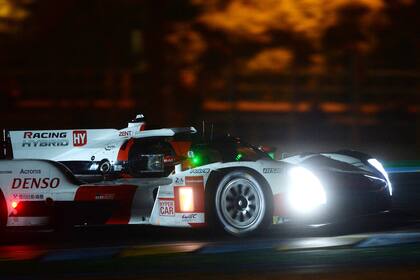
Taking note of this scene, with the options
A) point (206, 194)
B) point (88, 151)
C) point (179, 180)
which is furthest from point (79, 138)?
point (206, 194)

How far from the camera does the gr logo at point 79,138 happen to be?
9.98m

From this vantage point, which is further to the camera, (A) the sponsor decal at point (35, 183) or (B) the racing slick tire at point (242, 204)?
(A) the sponsor decal at point (35, 183)

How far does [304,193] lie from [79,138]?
2.79m

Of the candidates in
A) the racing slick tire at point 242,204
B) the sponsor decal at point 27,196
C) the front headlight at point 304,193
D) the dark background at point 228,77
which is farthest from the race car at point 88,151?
the dark background at point 228,77

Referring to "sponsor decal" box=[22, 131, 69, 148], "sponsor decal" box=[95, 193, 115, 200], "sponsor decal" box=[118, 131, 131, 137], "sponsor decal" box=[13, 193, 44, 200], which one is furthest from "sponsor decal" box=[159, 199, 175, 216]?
"sponsor decal" box=[22, 131, 69, 148]

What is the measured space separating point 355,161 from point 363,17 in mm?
9181

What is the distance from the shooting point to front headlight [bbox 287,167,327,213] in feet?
28.1

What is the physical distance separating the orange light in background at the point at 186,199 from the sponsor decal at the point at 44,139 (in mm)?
1775

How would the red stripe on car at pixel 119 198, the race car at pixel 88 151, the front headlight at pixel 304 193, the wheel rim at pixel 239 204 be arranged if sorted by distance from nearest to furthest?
the front headlight at pixel 304 193 < the wheel rim at pixel 239 204 < the red stripe on car at pixel 119 198 < the race car at pixel 88 151

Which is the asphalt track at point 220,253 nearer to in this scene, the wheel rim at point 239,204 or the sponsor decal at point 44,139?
the wheel rim at point 239,204

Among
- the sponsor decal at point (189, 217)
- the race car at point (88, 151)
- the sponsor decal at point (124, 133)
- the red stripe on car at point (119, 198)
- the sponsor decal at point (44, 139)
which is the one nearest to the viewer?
the sponsor decal at point (189, 217)

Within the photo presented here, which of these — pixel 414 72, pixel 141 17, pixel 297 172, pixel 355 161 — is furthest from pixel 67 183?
pixel 414 72

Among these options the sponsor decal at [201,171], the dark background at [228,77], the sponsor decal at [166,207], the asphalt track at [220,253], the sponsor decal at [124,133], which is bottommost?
the asphalt track at [220,253]

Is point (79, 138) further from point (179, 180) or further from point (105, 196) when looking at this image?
point (179, 180)
